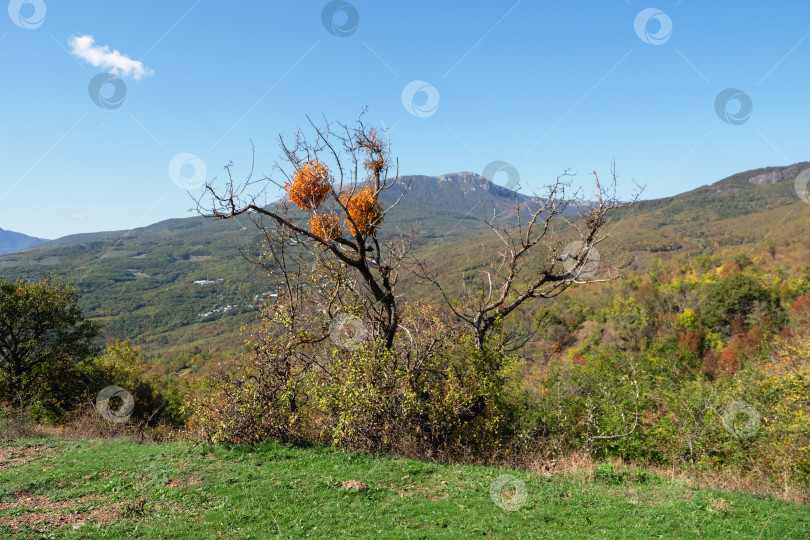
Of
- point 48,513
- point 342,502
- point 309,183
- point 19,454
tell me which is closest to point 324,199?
point 309,183

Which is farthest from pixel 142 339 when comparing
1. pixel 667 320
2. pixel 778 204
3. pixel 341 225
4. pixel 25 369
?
pixel 778 204

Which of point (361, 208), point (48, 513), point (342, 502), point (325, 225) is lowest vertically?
point (48, 513)

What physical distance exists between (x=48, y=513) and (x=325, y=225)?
732cm

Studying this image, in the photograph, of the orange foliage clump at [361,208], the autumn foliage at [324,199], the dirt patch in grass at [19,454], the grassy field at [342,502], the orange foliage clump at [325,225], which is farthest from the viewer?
the dirt patch in grass at [19,454]

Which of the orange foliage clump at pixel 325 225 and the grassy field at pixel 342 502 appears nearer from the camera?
the grassy field at pixel 342 502

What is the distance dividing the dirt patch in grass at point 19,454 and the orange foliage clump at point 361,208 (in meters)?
10.1

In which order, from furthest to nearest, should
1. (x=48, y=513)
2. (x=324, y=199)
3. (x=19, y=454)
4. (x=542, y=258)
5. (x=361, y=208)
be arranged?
1. (x=542, y=258)
2. (x=19, y=454)
3. (x=361, y=208)
4. (x=324, y=199)
5. (x=48, y=513)

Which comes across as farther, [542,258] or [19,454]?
[542,258]

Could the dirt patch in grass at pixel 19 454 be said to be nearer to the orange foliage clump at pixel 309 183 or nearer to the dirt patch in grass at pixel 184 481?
the dirt patch in grass at pixel 184 481

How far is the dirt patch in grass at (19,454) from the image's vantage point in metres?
10.3

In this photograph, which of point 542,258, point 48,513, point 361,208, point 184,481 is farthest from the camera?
point 542,258

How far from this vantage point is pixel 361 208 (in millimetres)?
9781

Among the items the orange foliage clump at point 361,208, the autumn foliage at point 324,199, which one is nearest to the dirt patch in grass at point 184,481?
the autumn foliage at point 324,199

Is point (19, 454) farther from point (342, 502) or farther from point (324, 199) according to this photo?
point (324, 199)
